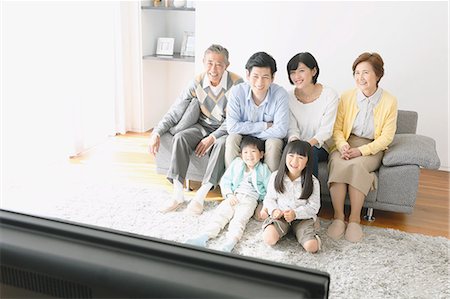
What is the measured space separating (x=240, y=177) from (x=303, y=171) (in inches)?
16.5

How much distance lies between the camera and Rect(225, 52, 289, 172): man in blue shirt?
9.00 feet

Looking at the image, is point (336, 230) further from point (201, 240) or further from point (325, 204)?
point (201, 240)

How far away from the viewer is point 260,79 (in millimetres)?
2752

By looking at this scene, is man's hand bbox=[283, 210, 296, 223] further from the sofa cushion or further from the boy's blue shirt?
the sofa cushion

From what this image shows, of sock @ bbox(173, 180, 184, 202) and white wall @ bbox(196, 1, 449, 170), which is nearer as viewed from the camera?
sock @ bbox(173, 180, 184, 202)

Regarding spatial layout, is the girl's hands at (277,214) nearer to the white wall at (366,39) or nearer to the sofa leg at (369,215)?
the sofa leg at (369,215)

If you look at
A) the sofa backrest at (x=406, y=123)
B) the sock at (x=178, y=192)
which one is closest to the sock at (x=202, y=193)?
the sock at (x=178, y=192)

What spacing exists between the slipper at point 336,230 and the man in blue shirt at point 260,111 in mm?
455

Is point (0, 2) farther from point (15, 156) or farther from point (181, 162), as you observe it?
point (181, 162)

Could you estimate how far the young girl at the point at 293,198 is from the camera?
2395 millimetres

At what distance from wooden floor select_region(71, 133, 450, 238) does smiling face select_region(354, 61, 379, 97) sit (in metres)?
0.76

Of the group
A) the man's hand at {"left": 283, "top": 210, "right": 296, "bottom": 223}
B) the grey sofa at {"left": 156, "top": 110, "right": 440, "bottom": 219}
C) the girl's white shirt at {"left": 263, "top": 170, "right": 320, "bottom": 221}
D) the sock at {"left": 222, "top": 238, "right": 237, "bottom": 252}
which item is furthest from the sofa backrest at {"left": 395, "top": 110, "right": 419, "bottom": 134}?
the sock at {"left": 222, "top": 238, "right": 237, "bottom": 252}

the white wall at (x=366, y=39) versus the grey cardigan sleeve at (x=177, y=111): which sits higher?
the white wall at (x=366, y=39)

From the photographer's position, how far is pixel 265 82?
278cm
